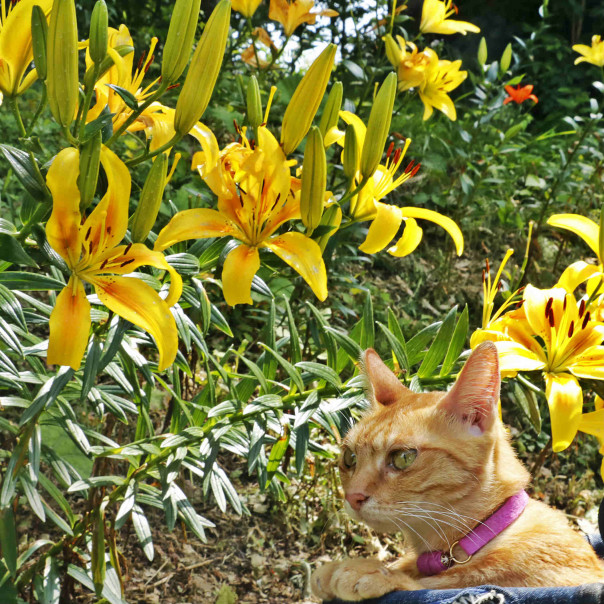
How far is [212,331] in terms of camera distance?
285cm

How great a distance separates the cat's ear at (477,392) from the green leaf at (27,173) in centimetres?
61

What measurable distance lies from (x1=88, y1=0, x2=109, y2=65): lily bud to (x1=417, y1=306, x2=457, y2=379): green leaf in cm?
74

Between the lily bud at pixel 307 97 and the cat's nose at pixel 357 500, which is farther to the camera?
the cat's nose at pixel 357 500

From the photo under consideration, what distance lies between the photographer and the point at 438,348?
1267 millimetres

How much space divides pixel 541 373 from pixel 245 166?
60 centimetres

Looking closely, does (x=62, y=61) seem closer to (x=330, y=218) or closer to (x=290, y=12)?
(x=330, y=218)

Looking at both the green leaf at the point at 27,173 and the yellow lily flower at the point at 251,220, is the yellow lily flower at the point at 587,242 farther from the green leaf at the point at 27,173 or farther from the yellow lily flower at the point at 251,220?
the green leaf at the point at 27,173

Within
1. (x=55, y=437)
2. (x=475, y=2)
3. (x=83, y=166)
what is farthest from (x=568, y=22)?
(x=83, y=166)

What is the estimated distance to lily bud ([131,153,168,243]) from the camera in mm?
812

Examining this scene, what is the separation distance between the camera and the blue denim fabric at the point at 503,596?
82cm

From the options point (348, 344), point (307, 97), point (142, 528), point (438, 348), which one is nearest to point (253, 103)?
point (307, 97)

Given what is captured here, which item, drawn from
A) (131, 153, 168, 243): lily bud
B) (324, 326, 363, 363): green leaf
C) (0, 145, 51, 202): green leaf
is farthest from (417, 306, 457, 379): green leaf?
(0, 145, 51, 202): green leaf

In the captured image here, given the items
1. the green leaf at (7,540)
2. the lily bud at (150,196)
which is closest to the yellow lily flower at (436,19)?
the lily bud at (150,196)

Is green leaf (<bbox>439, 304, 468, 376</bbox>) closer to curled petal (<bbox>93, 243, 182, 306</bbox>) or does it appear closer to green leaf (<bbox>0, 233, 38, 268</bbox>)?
curled petal (<bbox>93, 243, 182, 306</bbox>)
